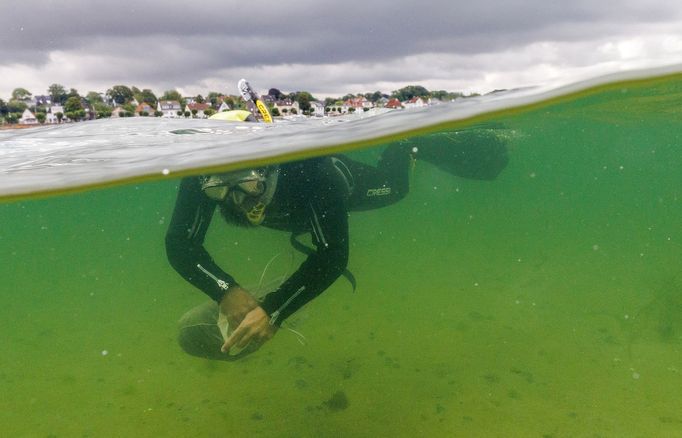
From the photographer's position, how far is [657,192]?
2466 inches

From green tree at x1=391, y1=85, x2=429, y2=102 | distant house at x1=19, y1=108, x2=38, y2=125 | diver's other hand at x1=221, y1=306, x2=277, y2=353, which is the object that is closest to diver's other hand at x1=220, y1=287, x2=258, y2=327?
diver's other hand at x1=221, y1=306, x2=277, y2=353

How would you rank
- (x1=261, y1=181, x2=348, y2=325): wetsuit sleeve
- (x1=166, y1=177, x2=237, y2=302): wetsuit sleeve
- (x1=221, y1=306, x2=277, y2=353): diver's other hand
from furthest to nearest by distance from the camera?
(x1=261, y1=181, x2=348, y2=325): wetsuit sleeve, (x1=166, y1=177, x2=237, y2=302): wetsuit sleeve, (x1=221, y1=306, x2=277, y2=353): diver's other hand

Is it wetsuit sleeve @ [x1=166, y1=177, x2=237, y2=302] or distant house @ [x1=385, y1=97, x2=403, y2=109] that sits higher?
distant house @ [x1=385, y1=97, x2=403, y2=109]

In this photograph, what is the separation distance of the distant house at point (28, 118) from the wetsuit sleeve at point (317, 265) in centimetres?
630

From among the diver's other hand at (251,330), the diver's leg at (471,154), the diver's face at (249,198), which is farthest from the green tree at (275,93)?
the diver's other hand at (251,330)

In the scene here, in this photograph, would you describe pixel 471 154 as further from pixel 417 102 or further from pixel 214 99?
pixel 214 99

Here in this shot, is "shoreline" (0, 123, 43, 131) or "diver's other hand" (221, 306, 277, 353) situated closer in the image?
"diver's other hand" (221, 306, 277, 353)

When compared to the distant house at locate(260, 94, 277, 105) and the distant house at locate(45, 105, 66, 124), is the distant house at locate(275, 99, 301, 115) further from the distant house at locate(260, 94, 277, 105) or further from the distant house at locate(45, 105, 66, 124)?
the distant house at locate(45, 105, 66, 124)

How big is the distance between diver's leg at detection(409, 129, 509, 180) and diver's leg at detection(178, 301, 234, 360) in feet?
20.5

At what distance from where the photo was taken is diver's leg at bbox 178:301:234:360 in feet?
18.1

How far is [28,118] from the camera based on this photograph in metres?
7.94

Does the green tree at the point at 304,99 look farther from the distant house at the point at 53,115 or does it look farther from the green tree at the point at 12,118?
the green tree at the point at 12,118

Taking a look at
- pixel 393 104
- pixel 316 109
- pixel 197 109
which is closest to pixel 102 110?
pixel 197 109

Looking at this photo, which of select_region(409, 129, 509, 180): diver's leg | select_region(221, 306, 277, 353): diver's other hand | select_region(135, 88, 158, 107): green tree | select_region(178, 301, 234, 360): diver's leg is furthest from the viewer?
select_region(409, 129, 509, 180): diver's leg
